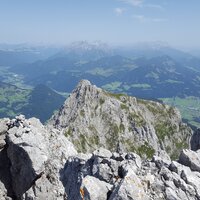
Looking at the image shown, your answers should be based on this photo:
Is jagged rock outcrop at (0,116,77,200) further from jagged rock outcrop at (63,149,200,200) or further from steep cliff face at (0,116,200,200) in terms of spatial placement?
jagged rock outcrop at (63,149,200,200)

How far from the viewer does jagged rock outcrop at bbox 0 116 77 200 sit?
39.9 meters

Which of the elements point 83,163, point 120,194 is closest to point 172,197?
point 120,194

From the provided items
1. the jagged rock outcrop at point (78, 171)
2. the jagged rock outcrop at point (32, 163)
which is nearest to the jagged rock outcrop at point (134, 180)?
the jagged rock outcrop at point (78, 171)

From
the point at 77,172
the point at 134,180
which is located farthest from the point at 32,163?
the point at 134,180

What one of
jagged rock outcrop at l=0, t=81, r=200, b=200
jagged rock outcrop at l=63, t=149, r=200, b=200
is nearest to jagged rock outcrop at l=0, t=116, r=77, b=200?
jagged rock outcrop at l=0, t=81, r=200, b=200

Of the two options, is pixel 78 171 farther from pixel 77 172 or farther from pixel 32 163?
pixel 32 163

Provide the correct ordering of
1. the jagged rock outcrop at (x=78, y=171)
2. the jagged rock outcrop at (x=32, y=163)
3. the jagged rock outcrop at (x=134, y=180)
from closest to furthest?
1. the jagged rock outcrop at (x=134, y=180)
2. the jagged rock outcrop at (x=78, y=171)
3. the jagged rock outcrop at (x=32, y=163)

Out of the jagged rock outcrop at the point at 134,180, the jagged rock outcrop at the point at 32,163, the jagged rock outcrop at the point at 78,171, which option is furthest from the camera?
the jagged rock outcrop at the point at 32,163

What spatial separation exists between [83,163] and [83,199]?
911cm

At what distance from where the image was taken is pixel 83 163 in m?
39.7

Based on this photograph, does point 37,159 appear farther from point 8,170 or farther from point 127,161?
point 127,161

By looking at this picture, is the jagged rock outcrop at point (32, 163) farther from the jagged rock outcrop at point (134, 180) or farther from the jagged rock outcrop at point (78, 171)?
the jagged rock outcrop at point (134, 180)

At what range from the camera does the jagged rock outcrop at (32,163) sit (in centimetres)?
3994

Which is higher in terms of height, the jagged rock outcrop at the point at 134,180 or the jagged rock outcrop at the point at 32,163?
the jagged rock outcrop at the point at 134,180
